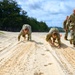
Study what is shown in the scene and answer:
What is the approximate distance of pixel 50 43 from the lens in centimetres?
1461

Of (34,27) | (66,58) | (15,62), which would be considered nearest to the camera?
(15,62)

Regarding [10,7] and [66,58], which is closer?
[66,58]

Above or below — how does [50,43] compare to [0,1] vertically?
below

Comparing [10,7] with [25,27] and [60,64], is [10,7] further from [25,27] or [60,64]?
[60,64]

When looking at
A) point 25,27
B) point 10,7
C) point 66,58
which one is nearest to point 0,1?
point 10,7

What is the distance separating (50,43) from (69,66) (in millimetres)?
6045

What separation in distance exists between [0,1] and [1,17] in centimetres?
433

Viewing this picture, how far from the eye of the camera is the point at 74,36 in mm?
14828

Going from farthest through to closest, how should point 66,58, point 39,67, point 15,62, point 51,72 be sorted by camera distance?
point 66,58 → point 15,62 → point 39,67 → point 51,72

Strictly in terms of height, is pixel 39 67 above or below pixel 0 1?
below

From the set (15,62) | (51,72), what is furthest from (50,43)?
(51,72)

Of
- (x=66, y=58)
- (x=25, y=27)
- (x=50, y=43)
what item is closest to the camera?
(x=66, y=58)

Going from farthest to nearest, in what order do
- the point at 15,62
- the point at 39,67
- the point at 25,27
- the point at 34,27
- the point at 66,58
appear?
1. the point at 34,27
2. the point at 25,27
3. the point at 66,58
4. the point at 15,62
5. the point at 39,67

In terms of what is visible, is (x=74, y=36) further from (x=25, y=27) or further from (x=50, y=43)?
(x=25, y=27)
